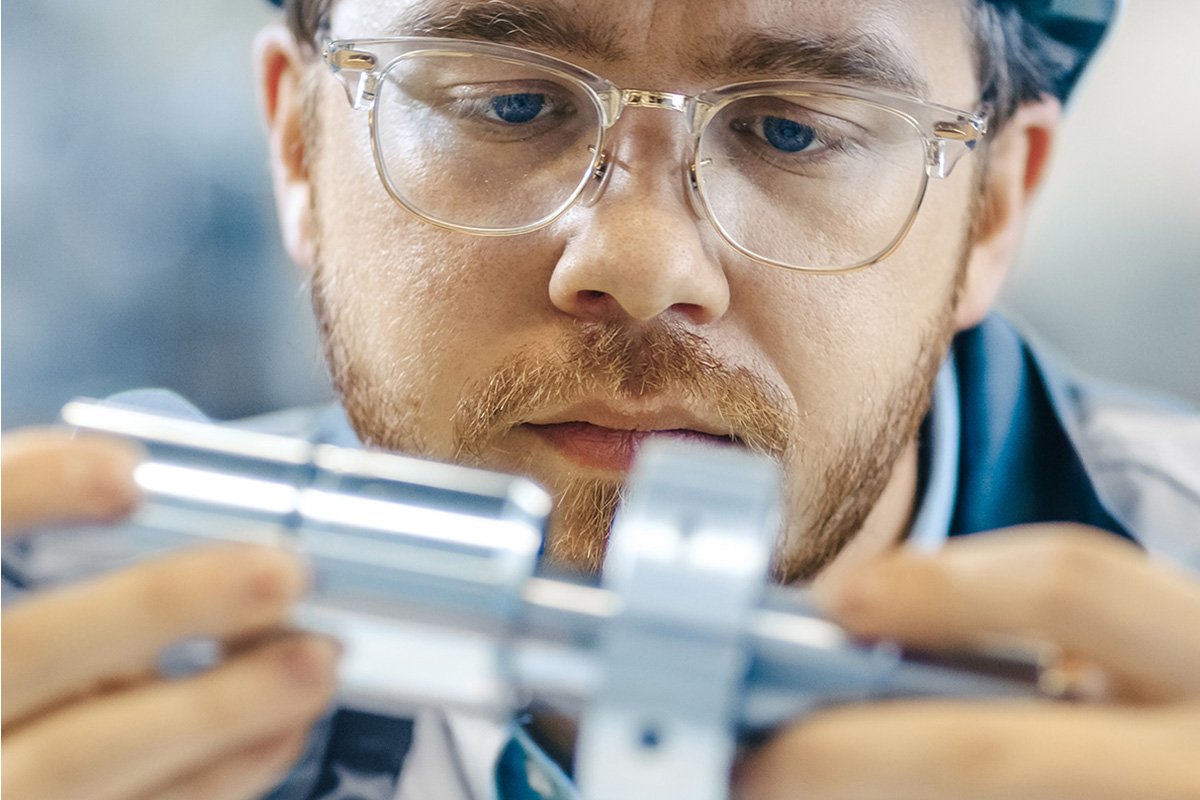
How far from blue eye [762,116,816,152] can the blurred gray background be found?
22.6 inches

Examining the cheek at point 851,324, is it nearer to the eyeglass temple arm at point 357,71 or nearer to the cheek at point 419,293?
the cheek at point 419,293

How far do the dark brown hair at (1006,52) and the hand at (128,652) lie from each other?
531mm

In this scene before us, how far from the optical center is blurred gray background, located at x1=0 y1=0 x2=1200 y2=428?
41.9 inches

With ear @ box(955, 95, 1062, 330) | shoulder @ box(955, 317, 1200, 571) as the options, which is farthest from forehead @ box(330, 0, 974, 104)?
shoulder @ box(955, 317, 1200, 571)

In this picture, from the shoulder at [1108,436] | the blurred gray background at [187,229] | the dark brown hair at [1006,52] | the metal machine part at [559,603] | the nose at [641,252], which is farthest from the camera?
the blurred gray background at [187,229]

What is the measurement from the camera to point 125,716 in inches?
10.8

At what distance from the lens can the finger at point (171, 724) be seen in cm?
27

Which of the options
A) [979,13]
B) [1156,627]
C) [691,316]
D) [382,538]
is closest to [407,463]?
[382,538]

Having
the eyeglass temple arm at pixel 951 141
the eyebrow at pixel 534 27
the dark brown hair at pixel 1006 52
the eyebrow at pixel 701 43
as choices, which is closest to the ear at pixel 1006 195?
the dark brown hair at pixel 1006 52

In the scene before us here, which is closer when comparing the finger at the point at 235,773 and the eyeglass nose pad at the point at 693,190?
the finger at the point at 235,773

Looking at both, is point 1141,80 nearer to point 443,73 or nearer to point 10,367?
point 443,73

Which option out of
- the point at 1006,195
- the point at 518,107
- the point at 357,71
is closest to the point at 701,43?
the point at 518,107

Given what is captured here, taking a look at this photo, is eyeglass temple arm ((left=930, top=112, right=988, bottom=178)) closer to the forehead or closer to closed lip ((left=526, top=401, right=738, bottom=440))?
the forehead

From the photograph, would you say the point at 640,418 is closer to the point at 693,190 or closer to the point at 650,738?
the point at 693,190
